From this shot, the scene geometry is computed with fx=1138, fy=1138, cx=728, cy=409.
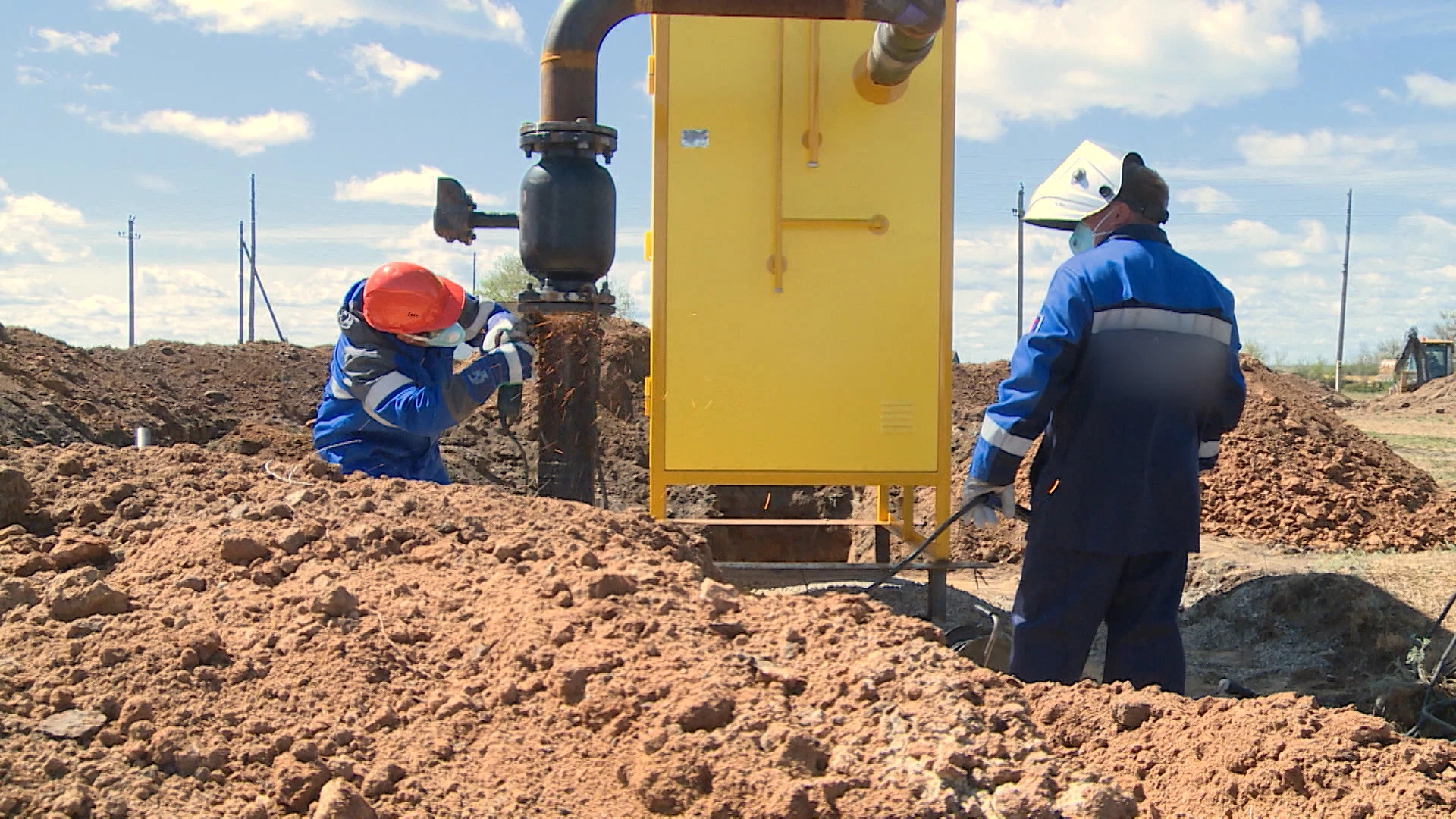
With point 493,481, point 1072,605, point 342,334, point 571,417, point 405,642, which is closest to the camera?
point 405,642

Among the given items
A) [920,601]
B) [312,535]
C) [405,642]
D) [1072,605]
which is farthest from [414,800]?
[920,601]

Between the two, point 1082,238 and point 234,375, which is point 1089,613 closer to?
point 1082,238

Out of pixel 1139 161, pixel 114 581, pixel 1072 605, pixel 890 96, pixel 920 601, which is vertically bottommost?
pixel 920 601

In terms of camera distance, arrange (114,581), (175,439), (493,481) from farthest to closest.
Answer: (175,439) → (493,481) → (114,581)

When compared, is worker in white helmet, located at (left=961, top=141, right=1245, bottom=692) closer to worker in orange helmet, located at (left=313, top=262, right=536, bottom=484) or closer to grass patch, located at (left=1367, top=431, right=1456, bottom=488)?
worker in orange helmet, located at (left=313, top=262, right=536, bottom=484)

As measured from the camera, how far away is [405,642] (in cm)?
216

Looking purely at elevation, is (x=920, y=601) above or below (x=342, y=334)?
below

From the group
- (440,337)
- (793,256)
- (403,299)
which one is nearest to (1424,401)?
(793,256)

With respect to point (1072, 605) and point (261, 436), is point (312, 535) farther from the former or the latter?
point (261, 436)

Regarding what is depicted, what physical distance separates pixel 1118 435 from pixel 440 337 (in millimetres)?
2430

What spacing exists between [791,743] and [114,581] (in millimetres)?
1617

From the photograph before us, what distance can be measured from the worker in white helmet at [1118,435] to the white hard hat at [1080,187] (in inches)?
2.3

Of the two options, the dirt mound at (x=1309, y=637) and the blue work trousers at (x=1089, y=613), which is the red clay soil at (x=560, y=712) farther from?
the dirt mound at (x=1309, y=637)

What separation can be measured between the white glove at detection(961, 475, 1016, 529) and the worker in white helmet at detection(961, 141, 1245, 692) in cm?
1
